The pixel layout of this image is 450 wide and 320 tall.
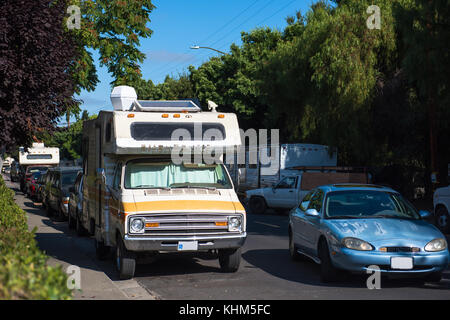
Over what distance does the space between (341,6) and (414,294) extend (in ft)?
70.9

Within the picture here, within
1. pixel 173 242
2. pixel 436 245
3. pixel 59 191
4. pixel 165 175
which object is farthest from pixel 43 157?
pixel 436 245

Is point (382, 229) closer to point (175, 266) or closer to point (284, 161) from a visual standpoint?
point (175, 266)

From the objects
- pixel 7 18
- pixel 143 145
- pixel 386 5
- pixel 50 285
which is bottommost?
pixel 50 285

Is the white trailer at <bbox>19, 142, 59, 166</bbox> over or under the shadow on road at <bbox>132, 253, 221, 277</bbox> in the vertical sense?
over

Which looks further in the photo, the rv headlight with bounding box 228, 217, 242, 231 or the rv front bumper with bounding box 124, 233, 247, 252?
the rv headlight with bounding box 228, 217, 242, 231

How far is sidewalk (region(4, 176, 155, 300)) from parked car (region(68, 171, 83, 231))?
31 cm

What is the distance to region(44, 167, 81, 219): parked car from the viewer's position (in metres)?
21.2

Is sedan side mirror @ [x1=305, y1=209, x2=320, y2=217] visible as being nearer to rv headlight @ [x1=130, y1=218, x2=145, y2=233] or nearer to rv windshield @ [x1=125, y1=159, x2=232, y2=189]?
rv windshield @ [x1=125, y1=159, x2=232, y2=189]

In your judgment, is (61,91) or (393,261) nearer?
(393,261)

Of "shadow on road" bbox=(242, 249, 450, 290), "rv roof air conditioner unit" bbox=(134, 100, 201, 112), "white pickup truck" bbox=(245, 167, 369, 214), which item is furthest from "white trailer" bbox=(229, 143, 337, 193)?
"rv roof air conditioner unit" bbox=(134, 100, 201, 112)

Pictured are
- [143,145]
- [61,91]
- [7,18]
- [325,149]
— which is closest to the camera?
[143,145]

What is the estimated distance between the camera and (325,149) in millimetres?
27734

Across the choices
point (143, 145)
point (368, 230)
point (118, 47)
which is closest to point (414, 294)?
point (368, 230)
